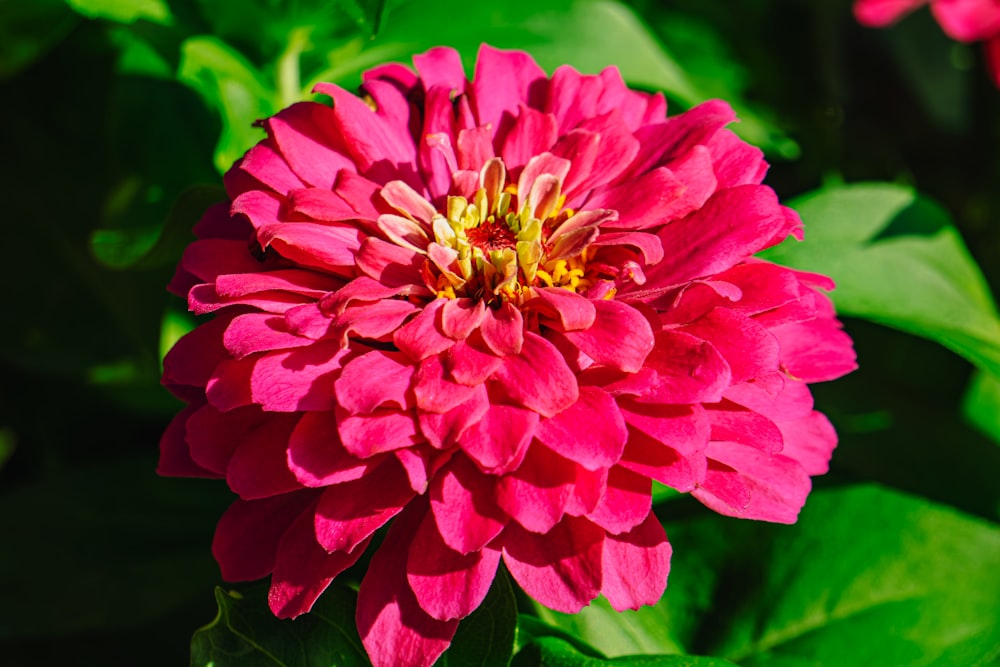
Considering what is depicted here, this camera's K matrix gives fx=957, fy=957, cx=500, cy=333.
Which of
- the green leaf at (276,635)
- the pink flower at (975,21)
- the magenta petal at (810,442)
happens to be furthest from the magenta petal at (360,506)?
the pink flower at (975,21)

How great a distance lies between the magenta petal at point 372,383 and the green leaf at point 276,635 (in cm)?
15

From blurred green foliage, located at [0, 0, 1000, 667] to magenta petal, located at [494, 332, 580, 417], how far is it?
0.14m

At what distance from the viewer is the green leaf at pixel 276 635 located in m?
0.52

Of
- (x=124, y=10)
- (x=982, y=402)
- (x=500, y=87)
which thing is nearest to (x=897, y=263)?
(x=982, y=402)

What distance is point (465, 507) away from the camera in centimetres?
44

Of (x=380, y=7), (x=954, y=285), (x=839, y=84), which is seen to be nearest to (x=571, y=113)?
(x=380, y=7)

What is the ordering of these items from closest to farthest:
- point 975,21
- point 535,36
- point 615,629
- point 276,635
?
point 276,635, point 615,629, point 535,36, point 975,21

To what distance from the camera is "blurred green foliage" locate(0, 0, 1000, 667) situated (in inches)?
26.7

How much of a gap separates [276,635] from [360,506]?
0.14m

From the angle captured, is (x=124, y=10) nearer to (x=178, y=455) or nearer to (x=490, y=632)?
(x=178, y=455)

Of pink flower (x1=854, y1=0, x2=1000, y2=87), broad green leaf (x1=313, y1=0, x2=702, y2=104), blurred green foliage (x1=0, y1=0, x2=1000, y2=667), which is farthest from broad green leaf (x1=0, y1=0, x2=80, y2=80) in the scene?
pink flower (x1=854, y1=0, x2=1000, y2=87)

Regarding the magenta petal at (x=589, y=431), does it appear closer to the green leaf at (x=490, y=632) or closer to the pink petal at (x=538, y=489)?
the pink petal at (x=538, y=489)

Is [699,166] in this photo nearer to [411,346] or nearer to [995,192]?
[411,346]

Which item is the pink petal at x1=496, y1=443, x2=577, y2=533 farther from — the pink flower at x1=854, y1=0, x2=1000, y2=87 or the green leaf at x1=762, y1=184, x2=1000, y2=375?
the pink flower at x1=854, y1=0, x2=1000, y2=87
